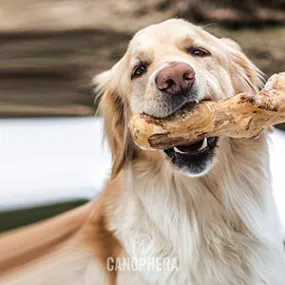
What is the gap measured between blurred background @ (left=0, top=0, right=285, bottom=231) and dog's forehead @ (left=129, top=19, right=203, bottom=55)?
168 mm

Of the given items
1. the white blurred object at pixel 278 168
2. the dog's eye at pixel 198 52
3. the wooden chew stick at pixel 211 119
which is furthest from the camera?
the white blurred object at pixel 278 168

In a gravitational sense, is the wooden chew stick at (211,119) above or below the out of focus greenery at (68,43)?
below

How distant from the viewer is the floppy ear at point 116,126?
120 centimetres

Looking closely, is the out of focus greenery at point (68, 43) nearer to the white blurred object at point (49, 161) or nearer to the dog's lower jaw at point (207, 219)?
the white blurred object at point (49, 161)

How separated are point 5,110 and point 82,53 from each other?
230mm

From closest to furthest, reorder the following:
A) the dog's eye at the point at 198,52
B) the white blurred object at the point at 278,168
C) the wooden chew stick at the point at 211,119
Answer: the wooden chew stick at the point at 211,119, the dog's eye at the point at 198,52, the white blurred object at the point at 278,168

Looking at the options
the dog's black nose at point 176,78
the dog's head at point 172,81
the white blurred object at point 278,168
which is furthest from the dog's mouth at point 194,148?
the white blurred object at point 278,168

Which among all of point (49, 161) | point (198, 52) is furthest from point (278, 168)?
point (49, 161)

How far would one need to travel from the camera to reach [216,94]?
1077 millimetres

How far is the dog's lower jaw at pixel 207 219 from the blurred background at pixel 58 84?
15 cm

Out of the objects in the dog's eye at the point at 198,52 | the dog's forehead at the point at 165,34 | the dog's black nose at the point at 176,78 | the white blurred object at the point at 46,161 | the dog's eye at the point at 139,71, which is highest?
the dog's forehead at the point at 165,34

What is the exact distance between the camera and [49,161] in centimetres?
134

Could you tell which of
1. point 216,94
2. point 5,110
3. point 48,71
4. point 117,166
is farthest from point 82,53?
point 216,94

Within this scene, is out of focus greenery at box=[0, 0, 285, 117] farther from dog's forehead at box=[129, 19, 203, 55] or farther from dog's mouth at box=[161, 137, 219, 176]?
dog's mouth at box=[161, 137, 219, 176]
